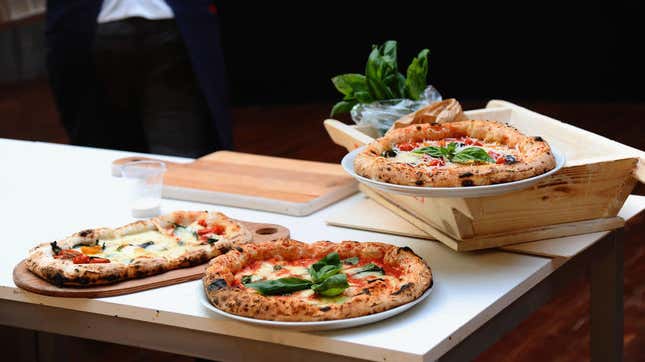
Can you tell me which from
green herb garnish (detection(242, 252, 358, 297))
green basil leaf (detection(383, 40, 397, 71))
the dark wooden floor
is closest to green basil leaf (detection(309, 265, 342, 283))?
green herb garnish (detection(242, 252, 358, 297))

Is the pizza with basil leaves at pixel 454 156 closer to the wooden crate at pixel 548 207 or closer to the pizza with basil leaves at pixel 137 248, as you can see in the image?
the wooden crate at pixel 548 207

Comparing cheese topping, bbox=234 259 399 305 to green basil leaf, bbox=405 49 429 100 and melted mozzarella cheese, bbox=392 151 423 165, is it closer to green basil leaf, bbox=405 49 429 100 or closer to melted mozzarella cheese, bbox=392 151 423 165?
melted mozzarella cheese, bbox=392 151 423 165

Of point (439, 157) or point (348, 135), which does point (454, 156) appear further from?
point (348, 135)

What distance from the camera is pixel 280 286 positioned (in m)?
1.51

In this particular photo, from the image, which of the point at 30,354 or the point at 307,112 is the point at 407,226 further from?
the point at 307,112

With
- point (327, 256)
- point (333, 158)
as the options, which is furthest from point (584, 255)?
point (333, 158)

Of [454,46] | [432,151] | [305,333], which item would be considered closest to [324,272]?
[305,333]

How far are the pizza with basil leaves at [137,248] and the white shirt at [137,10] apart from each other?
136cm

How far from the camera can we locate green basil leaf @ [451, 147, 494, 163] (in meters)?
1.71

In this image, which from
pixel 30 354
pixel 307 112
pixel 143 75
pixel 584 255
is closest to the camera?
pixel 584 255

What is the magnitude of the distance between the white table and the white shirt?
1119 mm

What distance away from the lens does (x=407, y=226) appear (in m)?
1.94

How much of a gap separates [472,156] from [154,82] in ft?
5.37

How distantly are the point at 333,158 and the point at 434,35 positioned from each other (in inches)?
71.4
